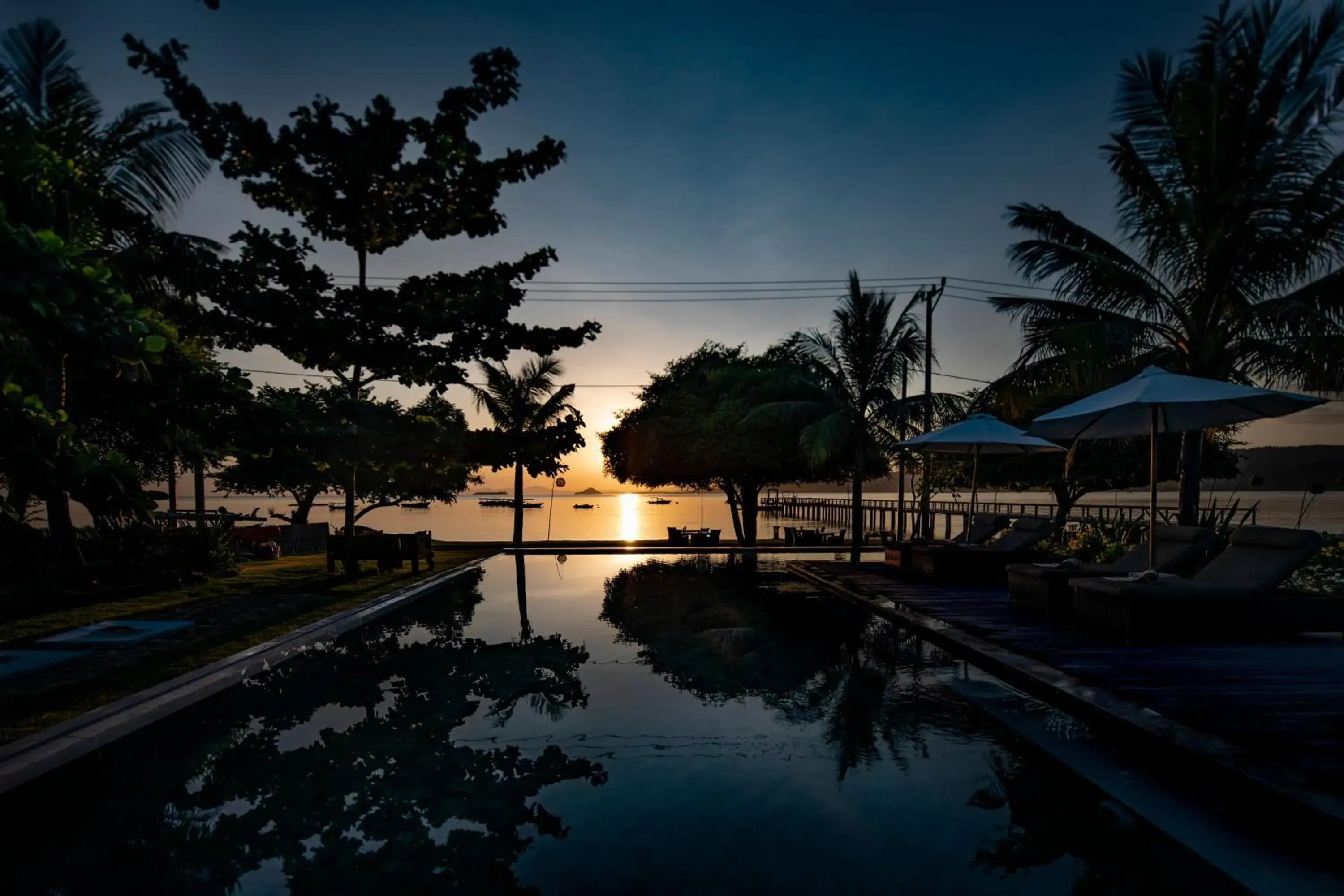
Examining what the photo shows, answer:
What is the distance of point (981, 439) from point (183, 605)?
1314 cm

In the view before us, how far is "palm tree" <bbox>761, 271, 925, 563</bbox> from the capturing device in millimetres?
19906

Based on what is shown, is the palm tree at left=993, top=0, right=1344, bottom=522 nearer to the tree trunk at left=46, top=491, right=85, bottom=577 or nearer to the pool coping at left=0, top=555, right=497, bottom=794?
the pool coping at left=0, top=555, right=497, bottom=794

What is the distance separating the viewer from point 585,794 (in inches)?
171

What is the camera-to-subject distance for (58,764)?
457 cm

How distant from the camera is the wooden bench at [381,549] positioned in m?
14.6

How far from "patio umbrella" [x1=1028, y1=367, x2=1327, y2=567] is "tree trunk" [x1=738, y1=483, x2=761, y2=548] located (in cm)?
1617

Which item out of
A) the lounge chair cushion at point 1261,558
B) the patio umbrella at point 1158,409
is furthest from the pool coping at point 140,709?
the lounge chair cushion at point 1261,558

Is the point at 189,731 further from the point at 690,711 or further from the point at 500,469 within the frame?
the point at 500,469

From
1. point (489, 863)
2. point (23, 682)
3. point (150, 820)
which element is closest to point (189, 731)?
point (150, 820)

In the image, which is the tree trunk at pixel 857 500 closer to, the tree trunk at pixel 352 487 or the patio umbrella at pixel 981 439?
the patio umbrella at pixel 981 439

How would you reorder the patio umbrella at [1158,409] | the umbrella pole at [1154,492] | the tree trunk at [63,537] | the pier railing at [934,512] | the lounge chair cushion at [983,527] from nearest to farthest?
1. the umbrella pole at [1154,492]
2. the patio umbrella at [1158,409]
3. the tree trunk at [63,537]
4. the lounge chair cushion at [983,527]
5. the pier railing at [934,512]

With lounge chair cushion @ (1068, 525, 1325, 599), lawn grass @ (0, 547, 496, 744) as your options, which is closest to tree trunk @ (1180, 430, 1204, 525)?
lounge chair cushion @ (1068, 525, 1325, 599)

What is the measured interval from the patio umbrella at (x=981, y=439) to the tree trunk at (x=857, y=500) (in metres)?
4.56

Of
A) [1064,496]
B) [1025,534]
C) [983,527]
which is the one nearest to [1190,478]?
[1025,534]
